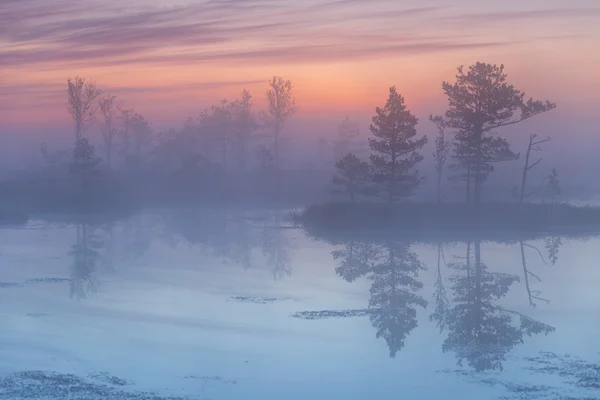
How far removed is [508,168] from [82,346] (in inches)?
5320

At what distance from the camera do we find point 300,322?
18625 mm

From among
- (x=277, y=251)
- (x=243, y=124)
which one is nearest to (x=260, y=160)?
(x=243, y=124)

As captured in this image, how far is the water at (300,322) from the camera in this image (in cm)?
1323

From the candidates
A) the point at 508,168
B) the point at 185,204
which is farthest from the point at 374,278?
the point at 508,168

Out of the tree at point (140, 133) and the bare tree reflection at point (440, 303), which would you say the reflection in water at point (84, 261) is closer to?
the bare tree reflection at point (440, 303)

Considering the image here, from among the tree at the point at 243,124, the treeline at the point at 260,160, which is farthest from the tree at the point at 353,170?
the tree at the point at 243,124

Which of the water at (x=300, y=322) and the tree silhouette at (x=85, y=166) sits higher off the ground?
the tree silhouette at (x=85, y=166)

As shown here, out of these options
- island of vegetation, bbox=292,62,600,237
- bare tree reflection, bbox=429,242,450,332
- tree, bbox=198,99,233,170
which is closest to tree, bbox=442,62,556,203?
island of vegetation, bbox=292,62,600,237

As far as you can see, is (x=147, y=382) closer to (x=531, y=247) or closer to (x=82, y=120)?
(x=531, y=247)

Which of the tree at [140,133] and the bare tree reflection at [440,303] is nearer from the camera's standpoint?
the bare tree reflection at [440,303]

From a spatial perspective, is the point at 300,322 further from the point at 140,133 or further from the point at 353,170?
the point at 140,133

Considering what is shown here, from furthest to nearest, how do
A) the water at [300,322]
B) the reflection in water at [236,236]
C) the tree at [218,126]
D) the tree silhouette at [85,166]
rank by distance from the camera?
the tree at [218,126] < the tree silhouette at [85,166] < the reflection in water at [236,236] < the water at [300,322]

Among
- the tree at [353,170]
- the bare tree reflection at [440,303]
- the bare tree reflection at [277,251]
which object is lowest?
the bare tree reflection at [440,303]

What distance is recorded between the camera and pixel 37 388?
12734 mm
